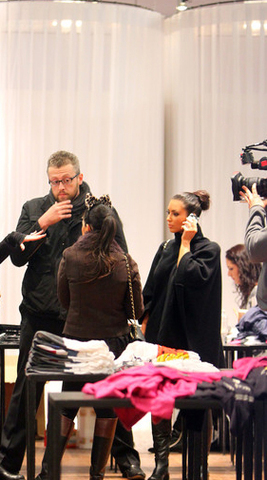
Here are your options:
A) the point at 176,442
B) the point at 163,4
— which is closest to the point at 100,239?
the point at 176,442

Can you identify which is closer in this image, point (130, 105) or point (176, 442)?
point (176, 442)

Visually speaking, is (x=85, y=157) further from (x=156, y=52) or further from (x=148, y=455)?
(x=148, y=455)

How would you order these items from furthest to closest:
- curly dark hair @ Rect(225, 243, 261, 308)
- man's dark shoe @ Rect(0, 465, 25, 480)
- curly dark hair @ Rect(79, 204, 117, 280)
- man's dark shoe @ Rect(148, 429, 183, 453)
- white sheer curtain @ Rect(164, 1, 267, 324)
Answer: white sheer curtain @ Rect(164, 1, 267, 324), curly dark hair @ Rect(225, 243, 261, 308), man's dark shoe @ Rect(148, 429, 183, 453), man's dark shoe @ Rect(0, 465, 25, 480), curly dark hair @ Rect(79, 204, 117, 280)

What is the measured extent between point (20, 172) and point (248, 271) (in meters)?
2.28

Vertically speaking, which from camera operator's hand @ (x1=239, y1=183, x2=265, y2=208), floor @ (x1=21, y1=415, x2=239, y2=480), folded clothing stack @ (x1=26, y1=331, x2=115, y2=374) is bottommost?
floor @ (x1=21, y1=415, x2=239, y2=480)

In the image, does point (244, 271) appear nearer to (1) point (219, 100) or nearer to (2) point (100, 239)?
→ (1) point (219, 100)

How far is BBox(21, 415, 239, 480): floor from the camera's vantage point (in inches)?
172

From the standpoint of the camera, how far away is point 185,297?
4.03 meters

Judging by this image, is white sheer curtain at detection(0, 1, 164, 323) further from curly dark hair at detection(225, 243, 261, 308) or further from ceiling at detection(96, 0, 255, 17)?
curly dark hair at detection(225, 243, 261, 308)

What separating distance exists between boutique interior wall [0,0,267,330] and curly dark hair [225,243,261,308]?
1.05 meters

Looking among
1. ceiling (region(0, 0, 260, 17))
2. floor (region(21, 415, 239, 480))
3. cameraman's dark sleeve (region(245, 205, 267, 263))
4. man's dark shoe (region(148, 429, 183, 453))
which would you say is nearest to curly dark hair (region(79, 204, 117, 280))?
cameraman's dark sleeve (region(245, 205, 267, 263))

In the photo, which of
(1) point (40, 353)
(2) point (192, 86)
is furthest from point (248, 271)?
(1) point (40, 353)

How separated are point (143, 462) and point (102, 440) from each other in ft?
4.61

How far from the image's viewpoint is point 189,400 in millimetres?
2391
